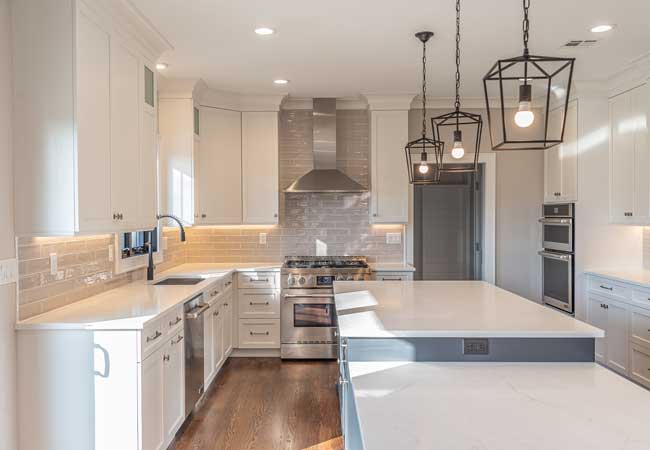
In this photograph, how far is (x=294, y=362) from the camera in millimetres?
4848

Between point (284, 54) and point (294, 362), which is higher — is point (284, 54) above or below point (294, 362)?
above

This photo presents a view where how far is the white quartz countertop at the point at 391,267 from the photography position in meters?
4.90

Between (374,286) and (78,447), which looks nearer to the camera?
(78,447)

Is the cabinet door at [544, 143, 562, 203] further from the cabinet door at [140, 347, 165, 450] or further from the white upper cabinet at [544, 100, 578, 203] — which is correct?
the cabinet door at [140, 347, 165, 450]

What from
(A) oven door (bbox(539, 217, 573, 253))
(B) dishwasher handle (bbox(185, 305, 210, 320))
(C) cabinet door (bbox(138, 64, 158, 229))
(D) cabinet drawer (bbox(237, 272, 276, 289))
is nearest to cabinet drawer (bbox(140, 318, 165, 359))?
(B) dishwasher handle (bbox(185, 305, 210, 320))

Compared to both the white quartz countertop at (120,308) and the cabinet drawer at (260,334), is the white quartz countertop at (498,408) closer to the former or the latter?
the white quartz countertop at (120,308)

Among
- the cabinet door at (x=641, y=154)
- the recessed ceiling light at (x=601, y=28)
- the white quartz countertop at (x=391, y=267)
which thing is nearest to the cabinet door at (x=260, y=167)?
the white quartz countertop at (x=391, y=267)

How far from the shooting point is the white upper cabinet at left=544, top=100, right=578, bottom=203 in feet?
15.3

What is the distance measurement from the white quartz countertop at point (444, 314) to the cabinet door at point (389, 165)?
1.85 meters

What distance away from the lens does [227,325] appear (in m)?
4.62

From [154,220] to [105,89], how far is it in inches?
40.6

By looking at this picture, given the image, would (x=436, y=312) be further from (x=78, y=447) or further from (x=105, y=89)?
(x=105, y=89)

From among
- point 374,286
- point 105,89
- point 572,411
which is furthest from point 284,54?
point 572,411

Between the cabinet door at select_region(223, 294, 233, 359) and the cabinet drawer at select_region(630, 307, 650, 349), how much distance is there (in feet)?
11.2
